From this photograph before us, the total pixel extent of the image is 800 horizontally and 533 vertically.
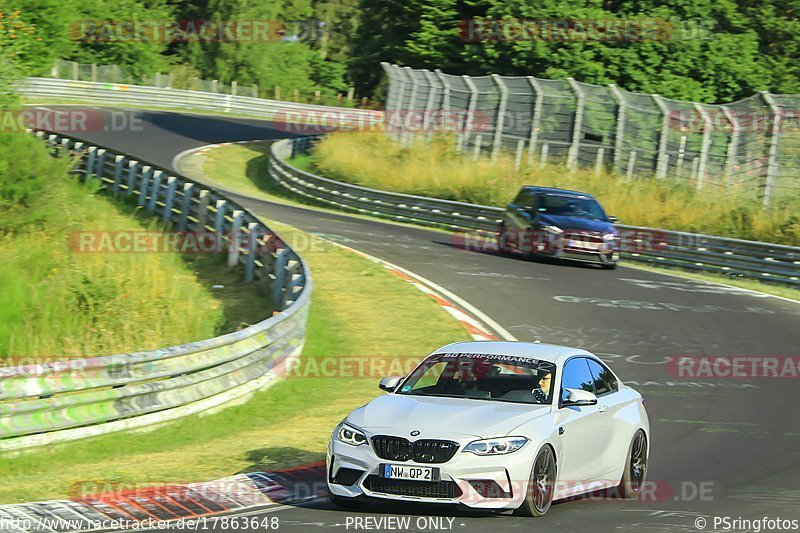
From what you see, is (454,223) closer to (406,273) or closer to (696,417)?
(406,273)

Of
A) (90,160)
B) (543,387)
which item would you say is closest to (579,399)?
(543,387)

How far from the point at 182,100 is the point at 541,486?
55.8 metres

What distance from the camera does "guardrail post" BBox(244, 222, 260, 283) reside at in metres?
21.5

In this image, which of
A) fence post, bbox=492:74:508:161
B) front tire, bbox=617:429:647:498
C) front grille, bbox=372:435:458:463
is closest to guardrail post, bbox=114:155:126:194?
fence post, bbox=492:74:508:161

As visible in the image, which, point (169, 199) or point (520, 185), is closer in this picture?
point (169, 199)

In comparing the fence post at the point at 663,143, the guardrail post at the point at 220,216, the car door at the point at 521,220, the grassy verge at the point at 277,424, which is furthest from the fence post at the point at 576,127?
the guardrail post at the point at 220,216

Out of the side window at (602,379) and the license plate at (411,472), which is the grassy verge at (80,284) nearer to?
the side window at (602,379)

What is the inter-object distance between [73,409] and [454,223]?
78.3 ft

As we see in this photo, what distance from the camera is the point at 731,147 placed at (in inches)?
1298

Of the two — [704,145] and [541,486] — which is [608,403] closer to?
[541,486]

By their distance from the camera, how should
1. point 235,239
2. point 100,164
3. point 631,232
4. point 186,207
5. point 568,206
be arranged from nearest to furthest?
point 235,239 < point 186,207 < point 568,206 < point 100,164 < point 631,232

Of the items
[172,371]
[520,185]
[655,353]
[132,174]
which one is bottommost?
[520,185]

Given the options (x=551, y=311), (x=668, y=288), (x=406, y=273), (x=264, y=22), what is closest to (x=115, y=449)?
(x=551, y=311)

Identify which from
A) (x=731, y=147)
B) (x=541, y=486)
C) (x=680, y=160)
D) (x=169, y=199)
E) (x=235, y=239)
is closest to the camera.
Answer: (x=541, y=486)
